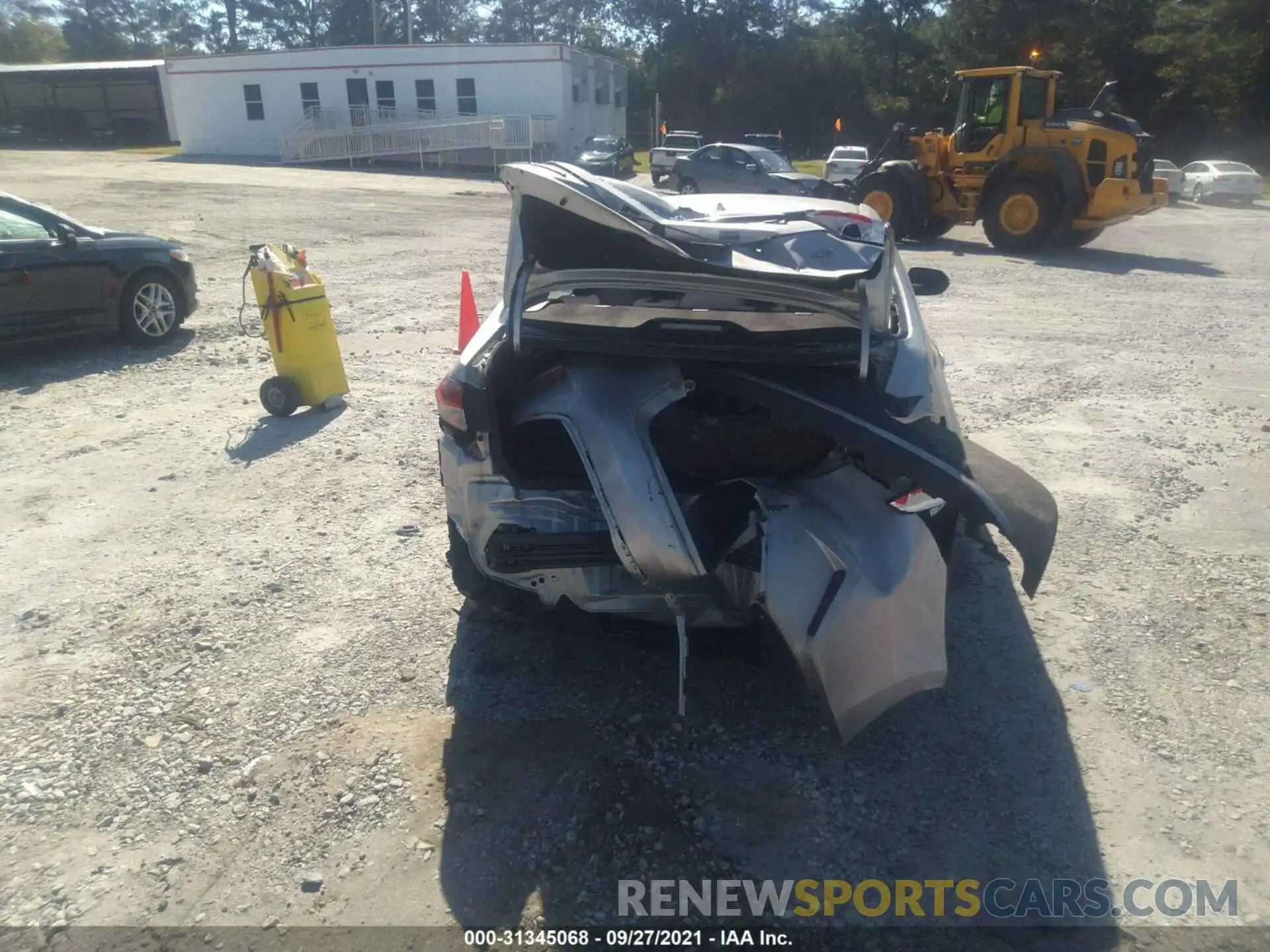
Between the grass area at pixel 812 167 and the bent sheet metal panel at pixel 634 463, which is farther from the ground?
the bent sheet metal panel at pixel 634 463

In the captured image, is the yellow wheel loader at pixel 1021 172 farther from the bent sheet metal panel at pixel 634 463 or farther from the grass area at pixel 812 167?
the grass area at pixel 812 167

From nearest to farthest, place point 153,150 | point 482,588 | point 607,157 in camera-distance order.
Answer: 1. point 482,588
2. point 607,157
3. point 153,150

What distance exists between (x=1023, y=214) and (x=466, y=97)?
26158 millimetres

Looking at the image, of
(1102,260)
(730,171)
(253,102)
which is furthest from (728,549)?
(253,102)

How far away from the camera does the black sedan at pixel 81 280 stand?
8.08 meters

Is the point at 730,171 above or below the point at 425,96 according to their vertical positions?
below

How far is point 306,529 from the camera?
5.07 metres

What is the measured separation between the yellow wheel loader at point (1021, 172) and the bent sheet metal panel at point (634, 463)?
46.5 ft

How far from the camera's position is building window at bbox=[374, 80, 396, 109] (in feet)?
121

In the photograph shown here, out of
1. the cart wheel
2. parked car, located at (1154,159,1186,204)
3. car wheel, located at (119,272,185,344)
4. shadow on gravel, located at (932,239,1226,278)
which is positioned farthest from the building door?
the cart wheel

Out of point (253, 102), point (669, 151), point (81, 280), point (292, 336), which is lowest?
point (292, 336)

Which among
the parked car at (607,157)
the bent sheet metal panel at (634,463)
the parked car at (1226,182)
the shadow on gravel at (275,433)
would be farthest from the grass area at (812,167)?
the bent sheet metal panel at (634,463)

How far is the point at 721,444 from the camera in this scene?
322 centimetres

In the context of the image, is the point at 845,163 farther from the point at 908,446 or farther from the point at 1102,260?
the point at 908,446
